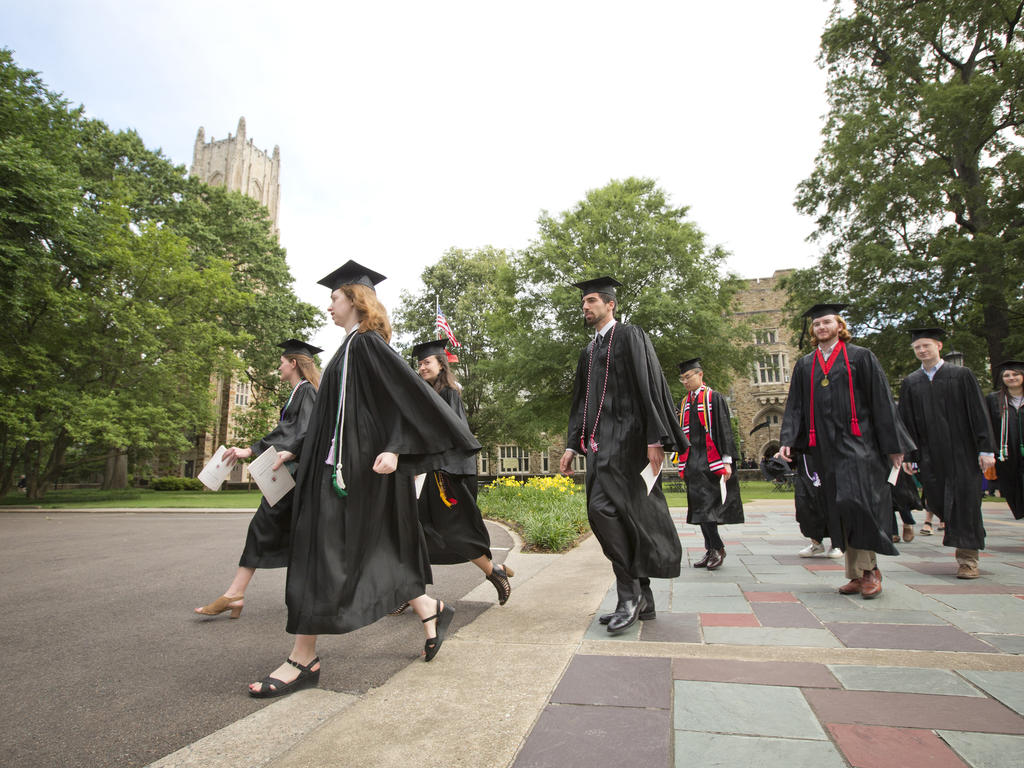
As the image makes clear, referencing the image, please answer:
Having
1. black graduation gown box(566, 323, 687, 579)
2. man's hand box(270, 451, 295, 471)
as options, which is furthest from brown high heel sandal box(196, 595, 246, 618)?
black graduation gown box(566, 323, 687, 579)

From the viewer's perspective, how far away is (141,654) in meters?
3.34

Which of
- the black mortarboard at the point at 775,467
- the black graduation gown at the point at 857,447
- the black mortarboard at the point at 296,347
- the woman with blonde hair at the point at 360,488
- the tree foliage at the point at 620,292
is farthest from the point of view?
the tree foliage at the point at 620,292

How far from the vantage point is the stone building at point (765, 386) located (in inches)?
1870

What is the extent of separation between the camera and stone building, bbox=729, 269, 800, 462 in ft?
156

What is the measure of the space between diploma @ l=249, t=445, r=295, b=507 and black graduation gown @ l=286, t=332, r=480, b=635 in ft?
2.74

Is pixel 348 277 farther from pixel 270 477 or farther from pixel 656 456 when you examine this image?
pixel 656 456

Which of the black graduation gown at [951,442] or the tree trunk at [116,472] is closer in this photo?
the black graduation gown at [951,442]

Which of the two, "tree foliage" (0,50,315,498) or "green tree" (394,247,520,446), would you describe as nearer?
"tree foliage" (0,50,315,498)

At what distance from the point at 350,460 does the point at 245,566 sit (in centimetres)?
180

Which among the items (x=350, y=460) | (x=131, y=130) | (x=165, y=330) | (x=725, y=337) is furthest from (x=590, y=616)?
(x=131, y=130)

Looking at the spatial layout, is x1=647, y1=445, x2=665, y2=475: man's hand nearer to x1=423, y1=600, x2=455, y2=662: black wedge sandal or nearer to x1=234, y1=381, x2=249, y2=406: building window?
x1=423, y1=600, x2=455, y2=662: black wedge sandal

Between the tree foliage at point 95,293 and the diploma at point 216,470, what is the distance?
16.1 meters

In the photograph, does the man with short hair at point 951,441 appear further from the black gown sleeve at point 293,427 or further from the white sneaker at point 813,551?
the black gown sleeve at point 293,427

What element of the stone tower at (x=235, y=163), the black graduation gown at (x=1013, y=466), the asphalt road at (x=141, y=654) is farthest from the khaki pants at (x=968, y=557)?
the stone tower at (x=235, y=163)
